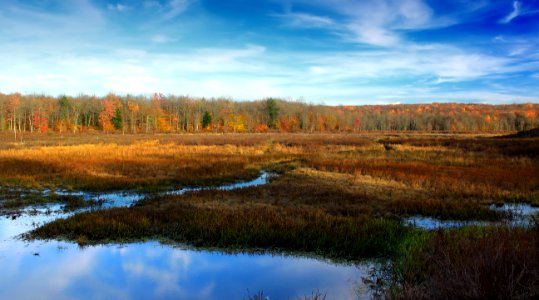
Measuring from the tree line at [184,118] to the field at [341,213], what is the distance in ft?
250

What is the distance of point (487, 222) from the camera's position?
12.6 metres

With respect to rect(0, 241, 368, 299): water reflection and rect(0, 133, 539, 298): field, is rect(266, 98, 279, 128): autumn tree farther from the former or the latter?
rect(0, 241, 368, 299): water reflection

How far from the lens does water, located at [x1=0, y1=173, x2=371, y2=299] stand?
25.3 feet

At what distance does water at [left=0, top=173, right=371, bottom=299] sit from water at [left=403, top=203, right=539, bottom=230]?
4558 millimetres

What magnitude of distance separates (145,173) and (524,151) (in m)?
31.2

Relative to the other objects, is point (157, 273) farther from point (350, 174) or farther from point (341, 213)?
point (350, 174)

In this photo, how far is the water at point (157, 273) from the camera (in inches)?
304

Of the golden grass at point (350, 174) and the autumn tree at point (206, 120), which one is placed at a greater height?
the autumn tree at point (206, 120)

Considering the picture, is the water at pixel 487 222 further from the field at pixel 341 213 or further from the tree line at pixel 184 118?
the tree line at pixel 184 118

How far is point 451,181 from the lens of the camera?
20078 mm

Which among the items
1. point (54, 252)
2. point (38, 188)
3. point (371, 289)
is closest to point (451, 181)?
point (371, 289)

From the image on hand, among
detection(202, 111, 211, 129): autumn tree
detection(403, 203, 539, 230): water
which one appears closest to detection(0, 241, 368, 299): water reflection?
detection(403, 203, 539, 230): water

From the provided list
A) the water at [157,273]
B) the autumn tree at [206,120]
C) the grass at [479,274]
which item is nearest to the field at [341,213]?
the grass at [479,274]

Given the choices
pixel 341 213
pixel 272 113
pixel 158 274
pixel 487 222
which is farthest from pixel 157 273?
pixel 272 113
